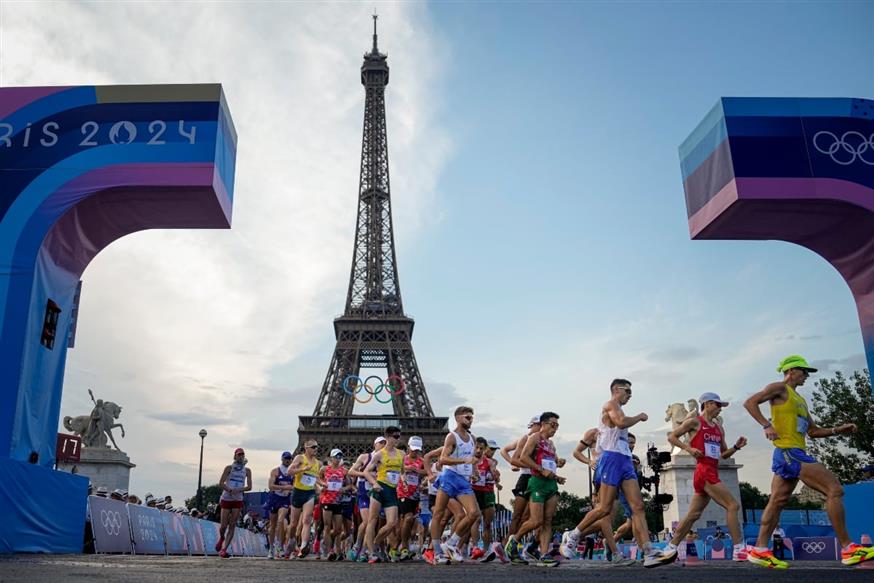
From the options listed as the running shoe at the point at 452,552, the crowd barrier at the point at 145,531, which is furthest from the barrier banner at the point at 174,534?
the running shoe at the point at 452,552

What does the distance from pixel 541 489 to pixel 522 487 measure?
75.6 inches

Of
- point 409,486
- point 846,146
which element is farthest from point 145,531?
point 846,146

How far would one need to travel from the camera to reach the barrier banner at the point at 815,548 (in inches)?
740

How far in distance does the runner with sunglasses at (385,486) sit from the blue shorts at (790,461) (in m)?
5.51

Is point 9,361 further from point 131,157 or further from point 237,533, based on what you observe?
point 237,533

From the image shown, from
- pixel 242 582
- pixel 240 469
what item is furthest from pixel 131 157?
pixel 242 582

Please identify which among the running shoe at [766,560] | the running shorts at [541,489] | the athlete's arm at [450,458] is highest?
the athlete's arm at [450,458]

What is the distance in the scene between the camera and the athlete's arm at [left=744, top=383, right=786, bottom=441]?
8.31 m

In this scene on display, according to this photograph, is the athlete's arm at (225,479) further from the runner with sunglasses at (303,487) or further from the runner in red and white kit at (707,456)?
the runner in red and white kit at (707,456)

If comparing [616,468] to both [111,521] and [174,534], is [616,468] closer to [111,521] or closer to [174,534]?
[111,521]

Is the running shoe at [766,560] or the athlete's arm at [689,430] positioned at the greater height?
the athlete's arm at [689,430]

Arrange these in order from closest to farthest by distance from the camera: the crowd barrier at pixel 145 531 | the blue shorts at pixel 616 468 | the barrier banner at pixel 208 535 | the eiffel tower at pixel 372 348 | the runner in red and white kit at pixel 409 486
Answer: the blue shorts at pixel 616 468
the runner in red and white kit at pixel 409 486
the crowd barrier at pixel 145 531
the barrier banner at pixel 208 535
the eiffel tower at pixel 372 348

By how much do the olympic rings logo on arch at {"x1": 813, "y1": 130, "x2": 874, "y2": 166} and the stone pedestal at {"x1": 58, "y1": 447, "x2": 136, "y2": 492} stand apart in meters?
22.7

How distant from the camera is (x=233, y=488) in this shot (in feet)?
44.8
